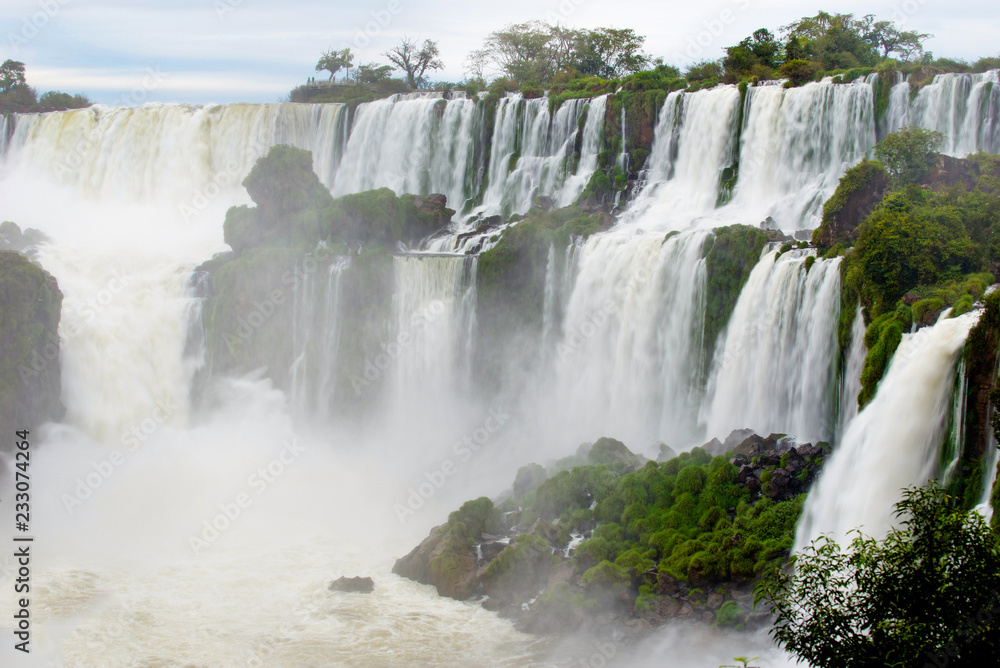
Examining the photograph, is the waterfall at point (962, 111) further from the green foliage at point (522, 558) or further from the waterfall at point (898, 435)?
the green foliage at point (522, 558)

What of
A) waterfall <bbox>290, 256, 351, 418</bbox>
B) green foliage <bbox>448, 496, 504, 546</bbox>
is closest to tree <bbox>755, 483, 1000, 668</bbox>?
green foliage <bbox>448, 496, 504, 546</bbox>

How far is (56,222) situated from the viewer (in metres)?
41.2

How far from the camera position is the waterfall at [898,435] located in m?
15.1

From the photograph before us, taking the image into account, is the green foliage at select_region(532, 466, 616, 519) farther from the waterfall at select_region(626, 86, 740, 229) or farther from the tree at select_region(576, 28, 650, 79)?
the tree at select_region(576, 28, 650, 79)

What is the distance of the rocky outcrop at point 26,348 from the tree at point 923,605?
23.5 metres

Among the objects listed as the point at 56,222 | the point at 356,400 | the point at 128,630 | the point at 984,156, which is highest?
the point at 984,156

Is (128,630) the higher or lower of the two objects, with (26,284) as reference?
lower

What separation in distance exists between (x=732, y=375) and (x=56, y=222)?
31.4m

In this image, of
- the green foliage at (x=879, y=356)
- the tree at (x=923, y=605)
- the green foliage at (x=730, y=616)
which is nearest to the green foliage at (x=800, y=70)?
the green foliage at (x=879, y=356)

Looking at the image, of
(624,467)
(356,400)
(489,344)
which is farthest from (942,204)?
(356,400)

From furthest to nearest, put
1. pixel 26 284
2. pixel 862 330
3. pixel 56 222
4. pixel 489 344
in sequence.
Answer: pixel 56 222, pixel 489 344, pixel 26 284, pixel 862 330

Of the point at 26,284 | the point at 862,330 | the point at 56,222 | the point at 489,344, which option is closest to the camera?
the point at 862,330

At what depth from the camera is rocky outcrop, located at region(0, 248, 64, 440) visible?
26.2 meters

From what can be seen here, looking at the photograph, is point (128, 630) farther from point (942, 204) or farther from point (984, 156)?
point (984, 156)
